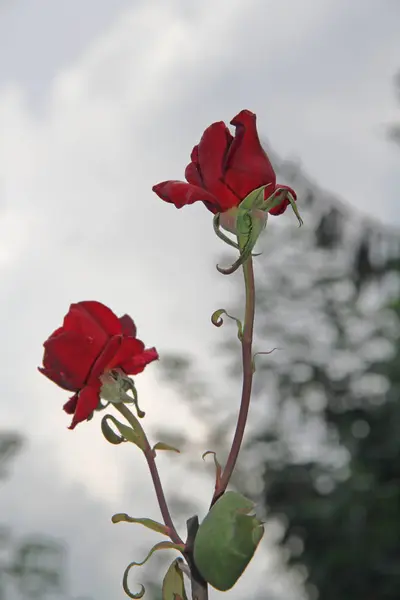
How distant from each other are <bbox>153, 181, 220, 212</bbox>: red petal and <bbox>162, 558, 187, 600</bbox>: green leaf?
218mm

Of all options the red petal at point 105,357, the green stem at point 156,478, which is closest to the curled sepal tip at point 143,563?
the green stem at point 156,478

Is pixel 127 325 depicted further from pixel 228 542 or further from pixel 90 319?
pixel 228 542

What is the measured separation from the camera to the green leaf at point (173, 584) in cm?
57

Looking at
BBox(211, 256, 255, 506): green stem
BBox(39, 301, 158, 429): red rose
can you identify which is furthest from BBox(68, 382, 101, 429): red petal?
BBox(211, 256, 255, 506): green stem

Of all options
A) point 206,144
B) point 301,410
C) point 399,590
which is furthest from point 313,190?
point 206,144

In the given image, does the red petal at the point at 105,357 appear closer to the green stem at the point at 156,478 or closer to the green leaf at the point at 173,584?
the green stem at the point at 156,478

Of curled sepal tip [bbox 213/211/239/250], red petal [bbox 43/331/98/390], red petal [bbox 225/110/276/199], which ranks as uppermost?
red petal [bbox 225/110/276/199]

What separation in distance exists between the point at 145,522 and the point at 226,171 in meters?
0.22

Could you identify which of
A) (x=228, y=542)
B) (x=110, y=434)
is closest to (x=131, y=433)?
(x=110, y=434)

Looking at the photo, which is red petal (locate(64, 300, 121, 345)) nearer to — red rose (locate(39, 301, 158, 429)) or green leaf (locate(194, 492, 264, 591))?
red rose (locate(39, 301, 158, 429))

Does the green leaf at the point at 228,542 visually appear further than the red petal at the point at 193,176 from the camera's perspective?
No

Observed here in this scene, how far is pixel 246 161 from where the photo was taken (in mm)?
590

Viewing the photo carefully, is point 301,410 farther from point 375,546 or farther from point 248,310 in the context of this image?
point 248,310

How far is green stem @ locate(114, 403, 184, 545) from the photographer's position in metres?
0.54
